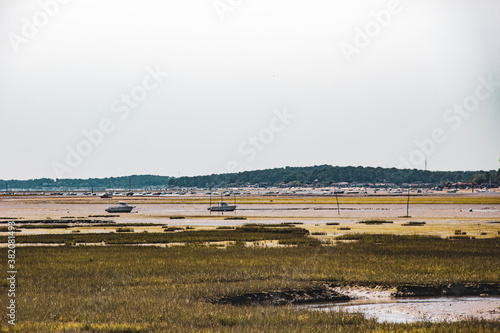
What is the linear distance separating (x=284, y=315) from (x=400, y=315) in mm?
5154

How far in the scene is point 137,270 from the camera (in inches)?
1201

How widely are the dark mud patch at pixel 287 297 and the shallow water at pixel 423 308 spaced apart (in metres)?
0.89

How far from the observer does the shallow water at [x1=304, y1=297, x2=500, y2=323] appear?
21734 millimetres

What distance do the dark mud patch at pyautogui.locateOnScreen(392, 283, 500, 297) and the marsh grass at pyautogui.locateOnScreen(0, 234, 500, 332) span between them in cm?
58

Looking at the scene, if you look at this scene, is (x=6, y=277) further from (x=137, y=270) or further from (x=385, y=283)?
(x=385, y=283)

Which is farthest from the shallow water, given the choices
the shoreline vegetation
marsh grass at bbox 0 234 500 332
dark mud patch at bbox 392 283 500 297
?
marsh grass at bbox 0 234 500 332

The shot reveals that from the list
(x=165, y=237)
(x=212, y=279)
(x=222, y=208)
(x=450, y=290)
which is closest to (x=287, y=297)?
(x=212, y=279)

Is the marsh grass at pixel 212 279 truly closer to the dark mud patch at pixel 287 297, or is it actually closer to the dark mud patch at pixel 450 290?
the dark mud patch at pixel 287 297

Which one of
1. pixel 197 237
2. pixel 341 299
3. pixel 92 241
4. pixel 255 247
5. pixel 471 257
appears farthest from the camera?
pixel 197 237

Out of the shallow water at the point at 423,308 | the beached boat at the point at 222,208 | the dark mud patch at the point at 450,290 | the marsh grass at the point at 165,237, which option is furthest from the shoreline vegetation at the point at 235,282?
the beached boat at the point at 222,208

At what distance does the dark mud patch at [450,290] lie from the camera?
26.3m

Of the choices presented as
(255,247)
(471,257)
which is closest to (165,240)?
(255,247)

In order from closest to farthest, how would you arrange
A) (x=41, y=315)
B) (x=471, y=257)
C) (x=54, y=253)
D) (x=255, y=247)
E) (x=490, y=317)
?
A: (x=41, y=315)
(x=490, y=317)
(x=471, y=257)
(x=54, y=253)
(x=255, y=247)

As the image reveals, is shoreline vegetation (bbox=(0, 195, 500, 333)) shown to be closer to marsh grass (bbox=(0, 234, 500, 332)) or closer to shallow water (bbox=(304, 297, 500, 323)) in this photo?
marsh grass (bbox=(0, 234, 500, 332))
